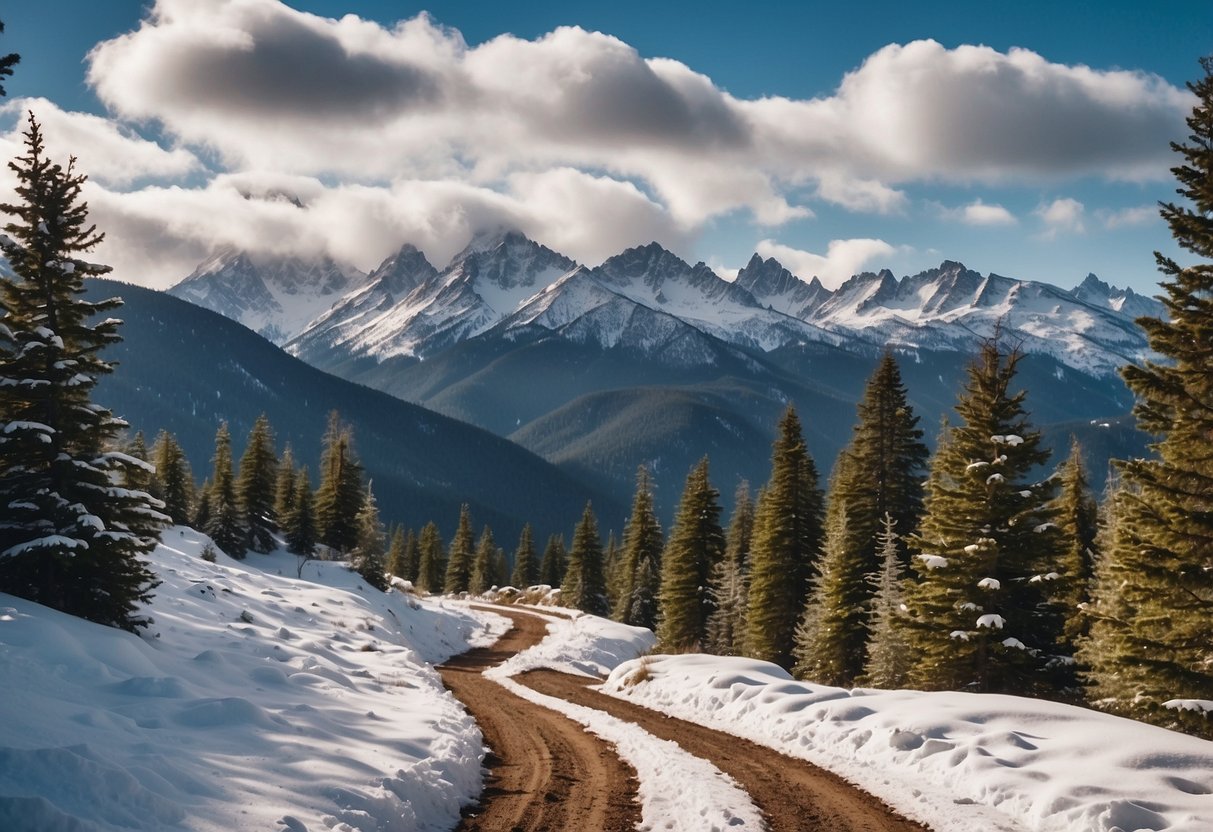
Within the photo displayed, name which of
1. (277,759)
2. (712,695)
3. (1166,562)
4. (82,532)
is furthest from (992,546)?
(82,532)

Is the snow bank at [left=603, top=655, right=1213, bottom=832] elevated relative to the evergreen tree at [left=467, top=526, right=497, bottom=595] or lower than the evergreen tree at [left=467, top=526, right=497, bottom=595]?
elevated

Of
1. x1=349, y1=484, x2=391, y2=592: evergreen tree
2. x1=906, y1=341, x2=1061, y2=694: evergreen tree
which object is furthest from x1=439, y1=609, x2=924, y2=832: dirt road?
x1=349, y1=484, x2=391, y2=592: evergreen tree

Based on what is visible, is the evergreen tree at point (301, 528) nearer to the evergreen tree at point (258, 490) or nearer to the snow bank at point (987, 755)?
the evergreen tree at point (258, 490)

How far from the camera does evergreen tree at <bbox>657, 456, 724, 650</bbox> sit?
163ft

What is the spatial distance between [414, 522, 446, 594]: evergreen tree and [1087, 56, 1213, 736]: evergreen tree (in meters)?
86.4

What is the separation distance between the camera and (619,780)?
13.2 m

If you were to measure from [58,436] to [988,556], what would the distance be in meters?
24.8

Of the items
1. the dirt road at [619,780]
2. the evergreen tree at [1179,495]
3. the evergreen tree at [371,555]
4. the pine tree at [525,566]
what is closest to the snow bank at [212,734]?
the dirt road at [619,780]

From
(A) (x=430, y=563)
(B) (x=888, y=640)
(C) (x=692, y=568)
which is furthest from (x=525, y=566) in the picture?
(B) (x=888, y=640)

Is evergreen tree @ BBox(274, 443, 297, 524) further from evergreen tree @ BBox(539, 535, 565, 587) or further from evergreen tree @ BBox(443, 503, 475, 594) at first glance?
evergreen tree @ BBox(539, 535, 565, 587)

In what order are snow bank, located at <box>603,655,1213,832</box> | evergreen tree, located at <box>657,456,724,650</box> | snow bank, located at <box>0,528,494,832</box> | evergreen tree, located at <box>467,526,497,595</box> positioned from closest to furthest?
snow bank, located at <box>0,528,494,832</box>
snow bank, located at <box>603,655,1213,832</box>
evergreen tree, located at <box>657,456,724,650</box>
evergreen tree, located at <box>467,526,497,595</box>

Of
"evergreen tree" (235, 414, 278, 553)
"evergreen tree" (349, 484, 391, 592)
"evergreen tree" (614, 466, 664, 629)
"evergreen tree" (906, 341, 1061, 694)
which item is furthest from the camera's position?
"evergreen tree" (614, 466, 664, 629)

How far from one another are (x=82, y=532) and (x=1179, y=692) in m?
23.4

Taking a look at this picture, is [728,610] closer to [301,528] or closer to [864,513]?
[864,513]
